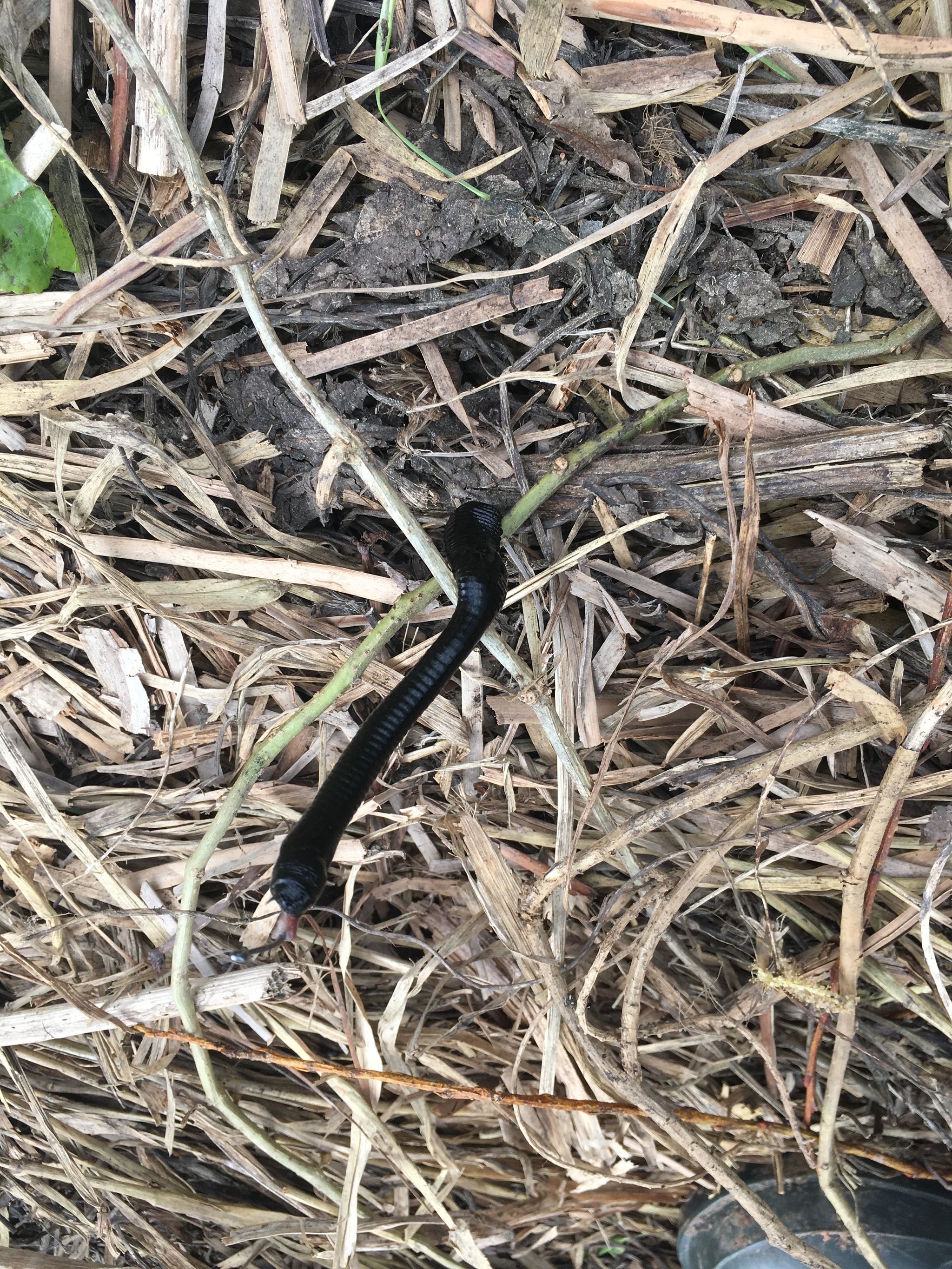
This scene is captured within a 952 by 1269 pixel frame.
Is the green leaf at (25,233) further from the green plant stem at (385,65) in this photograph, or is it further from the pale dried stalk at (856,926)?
the pale dried stalk at (856,926)

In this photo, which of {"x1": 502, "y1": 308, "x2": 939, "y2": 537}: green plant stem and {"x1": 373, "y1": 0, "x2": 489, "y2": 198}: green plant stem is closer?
{"x1": 373, "y1": 0, "x2": 489, "y2": 198}: green plant stem

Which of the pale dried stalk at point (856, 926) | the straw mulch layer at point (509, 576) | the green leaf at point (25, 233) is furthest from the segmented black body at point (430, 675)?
the green leaf at point (25, 233)

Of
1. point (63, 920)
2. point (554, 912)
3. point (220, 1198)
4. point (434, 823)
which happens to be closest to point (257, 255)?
point (434, 823)

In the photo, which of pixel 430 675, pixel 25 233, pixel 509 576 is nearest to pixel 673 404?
pixel 509 576

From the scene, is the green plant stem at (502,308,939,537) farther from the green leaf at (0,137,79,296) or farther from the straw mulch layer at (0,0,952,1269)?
the green leaf at (0,137,79,296)

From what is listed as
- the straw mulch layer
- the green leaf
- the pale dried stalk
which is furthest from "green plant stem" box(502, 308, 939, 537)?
the green leaf
